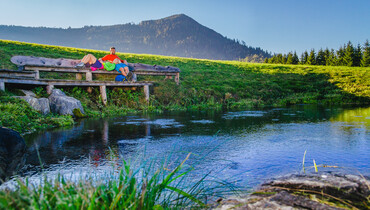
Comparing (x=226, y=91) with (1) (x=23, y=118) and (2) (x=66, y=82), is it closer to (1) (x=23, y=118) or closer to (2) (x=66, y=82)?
(2) (x=66, y=82)

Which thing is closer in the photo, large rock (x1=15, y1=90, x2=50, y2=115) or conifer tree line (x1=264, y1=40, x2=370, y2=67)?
large rock (x1=15, y1=90, x2=50, y2=115)

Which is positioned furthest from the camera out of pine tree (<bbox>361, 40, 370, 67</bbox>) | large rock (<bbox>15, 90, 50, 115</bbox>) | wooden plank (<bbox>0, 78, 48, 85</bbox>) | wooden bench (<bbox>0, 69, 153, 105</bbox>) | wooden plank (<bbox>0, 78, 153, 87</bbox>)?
pine tree (<bbox>361, 40, 370, 67</bbox>)

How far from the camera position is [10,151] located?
353cm

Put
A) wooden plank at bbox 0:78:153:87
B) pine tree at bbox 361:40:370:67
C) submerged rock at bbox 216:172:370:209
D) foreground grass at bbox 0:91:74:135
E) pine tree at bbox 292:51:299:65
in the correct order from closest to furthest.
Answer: submerged rock at bbox 216:172:370:209, foreground grass at bbox 0:91:74:135, wooden plank at bbox 0:78:153:87, pine tree at bbox 361:40:370:67, pine tree at bbox 292:51:299:65

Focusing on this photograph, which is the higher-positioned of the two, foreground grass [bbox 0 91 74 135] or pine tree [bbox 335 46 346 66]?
pine tree [bbox 335 46 346 66]

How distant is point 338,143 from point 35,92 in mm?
11558

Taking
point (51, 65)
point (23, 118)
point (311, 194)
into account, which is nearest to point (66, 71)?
point (51, 65)

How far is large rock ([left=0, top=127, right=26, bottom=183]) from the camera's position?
3.37 meters

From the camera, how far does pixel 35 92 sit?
38.5 ft

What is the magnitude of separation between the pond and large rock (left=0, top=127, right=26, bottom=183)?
1.10 feet

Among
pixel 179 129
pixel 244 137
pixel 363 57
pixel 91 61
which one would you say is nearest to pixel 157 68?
pixel 91 61

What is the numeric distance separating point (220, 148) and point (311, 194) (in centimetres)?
325

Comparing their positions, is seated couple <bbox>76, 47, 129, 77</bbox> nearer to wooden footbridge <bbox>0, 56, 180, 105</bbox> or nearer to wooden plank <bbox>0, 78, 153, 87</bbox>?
wooden footbridge <bbox>0, 56, 180, 105</bbox>

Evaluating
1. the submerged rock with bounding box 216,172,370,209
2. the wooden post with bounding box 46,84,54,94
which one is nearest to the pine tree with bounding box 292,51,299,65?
the wooden post with bounding box 46,84,54,94
